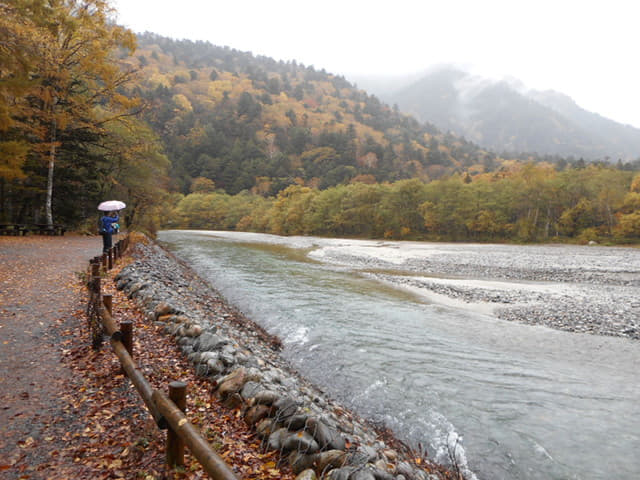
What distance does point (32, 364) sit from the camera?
18.5 ft

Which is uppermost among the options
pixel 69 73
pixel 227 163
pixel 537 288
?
pixel 227 163

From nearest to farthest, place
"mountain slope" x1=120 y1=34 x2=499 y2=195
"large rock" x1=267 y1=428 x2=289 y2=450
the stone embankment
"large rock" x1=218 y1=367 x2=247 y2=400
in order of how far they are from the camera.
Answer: the stone embankment → "large rock" x1=267 y1=428 x2=289 y2=450 → "large rock" x1=218 y1=367 x2=247 y2=400 → "mountain slope" x1=120 y1=34 x2=499 y2=195

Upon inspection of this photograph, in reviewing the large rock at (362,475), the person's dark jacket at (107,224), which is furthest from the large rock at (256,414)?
the person's dark jacket at (107,224)

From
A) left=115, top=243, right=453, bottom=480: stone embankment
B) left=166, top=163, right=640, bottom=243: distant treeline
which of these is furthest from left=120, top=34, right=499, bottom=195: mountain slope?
left=115, top=243, right=453, bottom=480: stone embankment

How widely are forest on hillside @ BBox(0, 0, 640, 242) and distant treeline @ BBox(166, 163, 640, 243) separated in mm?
237

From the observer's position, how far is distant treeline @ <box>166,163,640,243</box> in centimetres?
5431

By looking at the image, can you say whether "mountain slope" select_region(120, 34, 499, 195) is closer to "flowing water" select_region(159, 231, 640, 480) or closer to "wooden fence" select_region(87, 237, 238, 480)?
"flowing water" select_region(159, 231, 640, 480)

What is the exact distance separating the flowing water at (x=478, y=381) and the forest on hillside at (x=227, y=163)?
12.6 m

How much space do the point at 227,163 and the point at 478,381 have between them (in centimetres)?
13412

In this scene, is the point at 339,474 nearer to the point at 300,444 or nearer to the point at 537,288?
the point at 300,444

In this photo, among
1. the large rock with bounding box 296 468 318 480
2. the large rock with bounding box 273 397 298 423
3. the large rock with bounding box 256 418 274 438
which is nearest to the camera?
the large rock with bounding box 296 468 318 480

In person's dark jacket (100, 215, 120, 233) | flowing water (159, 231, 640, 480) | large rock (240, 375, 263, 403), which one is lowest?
flowing water (159, 231, 640, 480)

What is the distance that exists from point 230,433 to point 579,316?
13614 mm

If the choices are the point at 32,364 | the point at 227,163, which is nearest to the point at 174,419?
the point at 32,364
